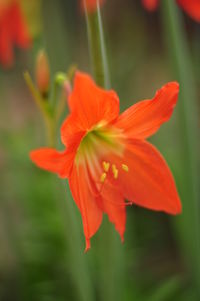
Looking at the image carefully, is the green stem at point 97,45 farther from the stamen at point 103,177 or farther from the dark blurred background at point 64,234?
the dark blurred background at point 64,234

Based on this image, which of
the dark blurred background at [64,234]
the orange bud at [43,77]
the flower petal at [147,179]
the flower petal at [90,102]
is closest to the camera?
the flower petal at [90,102]

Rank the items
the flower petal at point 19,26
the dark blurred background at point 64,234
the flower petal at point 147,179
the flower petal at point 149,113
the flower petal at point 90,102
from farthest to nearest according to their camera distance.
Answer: the flower petal at point 19,26
the dark blurred background at point 64,234
the flower petal at point 147,179
the flower petal at point 149,113
the flower petal at point 90,102

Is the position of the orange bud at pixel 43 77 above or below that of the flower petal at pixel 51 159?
above

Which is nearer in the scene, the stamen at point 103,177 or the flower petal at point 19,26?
the stamen at point 103,177

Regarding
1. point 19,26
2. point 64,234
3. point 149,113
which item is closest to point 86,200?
point 149,113

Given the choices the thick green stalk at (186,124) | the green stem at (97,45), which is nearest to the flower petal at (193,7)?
the thick green stalk at (186,124)

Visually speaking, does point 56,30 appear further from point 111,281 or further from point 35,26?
point 111,281

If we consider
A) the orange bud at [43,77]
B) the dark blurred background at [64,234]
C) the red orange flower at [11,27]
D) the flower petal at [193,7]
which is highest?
the red orange flower at [11,27]

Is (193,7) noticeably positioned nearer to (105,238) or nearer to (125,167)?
(125,167)
